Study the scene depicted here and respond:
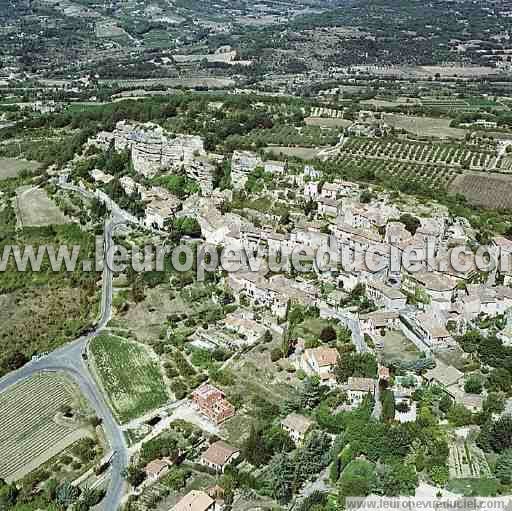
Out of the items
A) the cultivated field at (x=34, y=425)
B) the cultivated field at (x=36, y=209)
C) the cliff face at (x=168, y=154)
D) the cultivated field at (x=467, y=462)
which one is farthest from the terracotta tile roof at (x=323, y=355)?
the cultivated field at (x=36, y=209)

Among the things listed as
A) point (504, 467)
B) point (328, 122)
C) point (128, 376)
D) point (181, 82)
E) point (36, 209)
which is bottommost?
point (181, 82)

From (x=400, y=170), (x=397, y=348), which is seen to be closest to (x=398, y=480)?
(x=397, y=348)

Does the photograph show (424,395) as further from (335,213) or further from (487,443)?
(335,213)

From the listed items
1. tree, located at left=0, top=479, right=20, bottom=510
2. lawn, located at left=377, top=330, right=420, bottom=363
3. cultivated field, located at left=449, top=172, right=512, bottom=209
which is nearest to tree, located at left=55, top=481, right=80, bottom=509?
tree, located at left=0, top=479, right=20, bottom=510

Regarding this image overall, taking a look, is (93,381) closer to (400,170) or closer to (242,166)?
(242,166)

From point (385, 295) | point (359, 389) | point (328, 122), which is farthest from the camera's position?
point (328, 122)

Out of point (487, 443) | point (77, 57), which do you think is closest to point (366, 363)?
point (487, 443)
